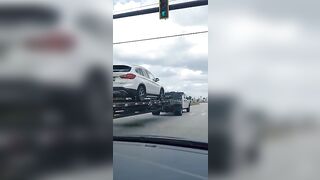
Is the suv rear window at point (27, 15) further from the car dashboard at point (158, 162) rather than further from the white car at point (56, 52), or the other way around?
the car dashboard at point (158, 162)

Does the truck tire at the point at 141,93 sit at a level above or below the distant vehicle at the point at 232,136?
above

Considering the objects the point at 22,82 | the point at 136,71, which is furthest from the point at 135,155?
the point at 136,71

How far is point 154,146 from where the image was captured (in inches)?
107

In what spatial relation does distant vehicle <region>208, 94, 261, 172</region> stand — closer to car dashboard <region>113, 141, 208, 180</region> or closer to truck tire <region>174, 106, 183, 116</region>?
car dashboard <region>113, 141, 208, 180</region>

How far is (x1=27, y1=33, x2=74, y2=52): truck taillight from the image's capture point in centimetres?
55

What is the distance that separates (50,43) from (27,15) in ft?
0.18

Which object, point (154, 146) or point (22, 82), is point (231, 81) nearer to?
point (22, 82)

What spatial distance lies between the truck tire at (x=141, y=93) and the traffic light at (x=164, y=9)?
174 centimetres

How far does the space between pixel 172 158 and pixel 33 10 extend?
1917mm

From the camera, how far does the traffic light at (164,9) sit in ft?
13.0

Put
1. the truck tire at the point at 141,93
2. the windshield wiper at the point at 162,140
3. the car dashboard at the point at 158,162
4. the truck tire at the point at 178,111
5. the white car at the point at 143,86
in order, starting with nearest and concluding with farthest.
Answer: the car dashboard at the point at 158,162 → the windshield wiper at the point at 162,140 → the white car at the point at 143,86 → the truck tire at the point at 141,93 → the truck tire at the point at 178,111

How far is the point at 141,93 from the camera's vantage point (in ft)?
18.5

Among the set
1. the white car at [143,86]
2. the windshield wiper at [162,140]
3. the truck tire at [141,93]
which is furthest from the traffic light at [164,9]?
the truck tire at [141,93]

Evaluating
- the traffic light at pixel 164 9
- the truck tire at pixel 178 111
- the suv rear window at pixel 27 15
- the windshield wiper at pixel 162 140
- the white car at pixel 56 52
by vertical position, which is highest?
the traffic light at pixel 164 9
